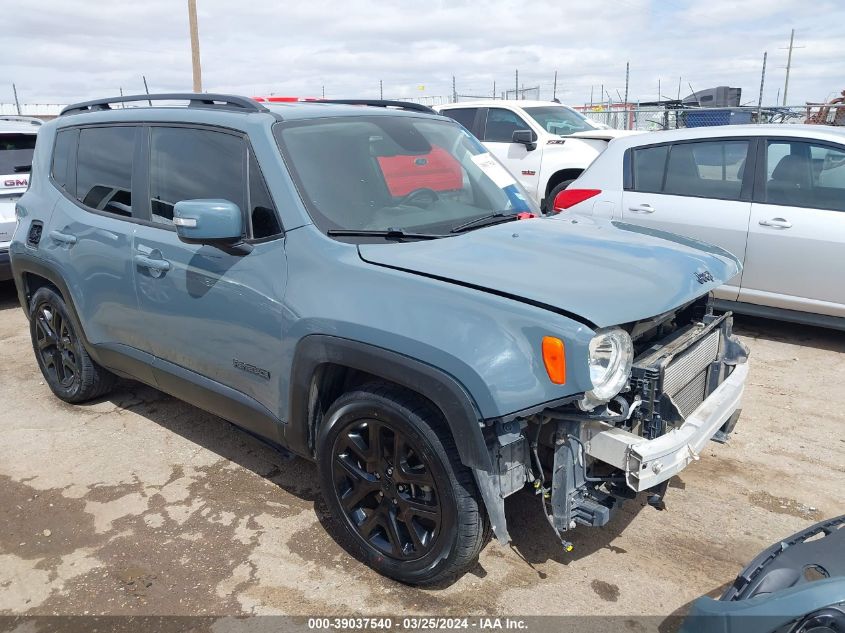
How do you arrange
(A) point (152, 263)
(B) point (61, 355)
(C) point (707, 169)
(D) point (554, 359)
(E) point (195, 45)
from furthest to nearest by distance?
1. (E) point (195, 45)
2. (C) point (707, 169)
3. (B) point (61, 355)
4. (A) point (152, 263)
5. (D) point (554, 359)

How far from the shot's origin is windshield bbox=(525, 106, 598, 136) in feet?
33.1

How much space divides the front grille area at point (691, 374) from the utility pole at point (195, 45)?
510 inches

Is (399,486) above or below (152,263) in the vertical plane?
below

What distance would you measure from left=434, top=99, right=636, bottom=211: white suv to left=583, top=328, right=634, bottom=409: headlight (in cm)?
648

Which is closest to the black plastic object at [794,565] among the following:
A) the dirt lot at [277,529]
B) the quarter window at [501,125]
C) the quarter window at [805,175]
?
the dirt lot at [277,529]

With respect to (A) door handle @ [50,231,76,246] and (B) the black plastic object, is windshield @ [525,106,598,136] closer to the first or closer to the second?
(A) door handle @ [50,231,76,246]

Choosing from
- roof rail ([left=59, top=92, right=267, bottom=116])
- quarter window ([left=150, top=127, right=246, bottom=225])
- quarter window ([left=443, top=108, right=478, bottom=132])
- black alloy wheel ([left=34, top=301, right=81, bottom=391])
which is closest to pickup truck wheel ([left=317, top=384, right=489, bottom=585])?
quarter window ([left=150, top=127, right=246, bottom=225])

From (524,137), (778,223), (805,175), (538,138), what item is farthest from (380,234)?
(538,138)

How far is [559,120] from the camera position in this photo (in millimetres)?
10344

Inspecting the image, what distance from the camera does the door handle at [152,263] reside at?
3575 mm

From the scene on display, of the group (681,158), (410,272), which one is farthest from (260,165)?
(681,158)

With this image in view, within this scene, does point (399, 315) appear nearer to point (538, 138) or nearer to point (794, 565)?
point (794, 565)

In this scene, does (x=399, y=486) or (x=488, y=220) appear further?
(x=488, y=220)

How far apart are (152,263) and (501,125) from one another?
24.4 ft
